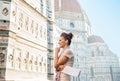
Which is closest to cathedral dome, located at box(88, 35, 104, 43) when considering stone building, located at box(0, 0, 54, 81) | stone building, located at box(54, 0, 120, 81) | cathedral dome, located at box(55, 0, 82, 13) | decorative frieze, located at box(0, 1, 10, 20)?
stone building, located at box(54, 0, 120, 81)

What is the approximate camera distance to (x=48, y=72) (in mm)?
9570

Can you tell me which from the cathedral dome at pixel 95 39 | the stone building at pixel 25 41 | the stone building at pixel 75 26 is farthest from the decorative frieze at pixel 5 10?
Result: the cathedral dome at pixel 95 39

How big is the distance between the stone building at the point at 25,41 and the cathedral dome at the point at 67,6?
993 inches

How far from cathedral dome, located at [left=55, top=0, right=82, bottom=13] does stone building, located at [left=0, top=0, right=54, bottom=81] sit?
82.8ft

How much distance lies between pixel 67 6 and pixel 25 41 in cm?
2960

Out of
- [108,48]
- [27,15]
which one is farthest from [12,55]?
[108,48]

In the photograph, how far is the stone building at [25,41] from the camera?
657 centimetres

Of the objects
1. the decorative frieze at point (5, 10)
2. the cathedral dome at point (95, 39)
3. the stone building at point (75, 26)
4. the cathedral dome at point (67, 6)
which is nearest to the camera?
the decorative frieze at point (5, 10)

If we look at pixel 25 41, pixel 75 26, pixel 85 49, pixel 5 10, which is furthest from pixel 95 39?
pixel 5 10

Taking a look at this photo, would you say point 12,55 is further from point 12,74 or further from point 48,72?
point 48,72

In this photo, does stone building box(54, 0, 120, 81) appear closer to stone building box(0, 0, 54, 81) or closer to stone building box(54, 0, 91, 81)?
stone building box(54, 0, 91, 81)

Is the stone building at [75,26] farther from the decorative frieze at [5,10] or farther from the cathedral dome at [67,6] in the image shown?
the decorative frieze at [5,10]

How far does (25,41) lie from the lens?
7.82m

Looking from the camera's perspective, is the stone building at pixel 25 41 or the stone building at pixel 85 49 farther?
the stone building at pixel 85 49
